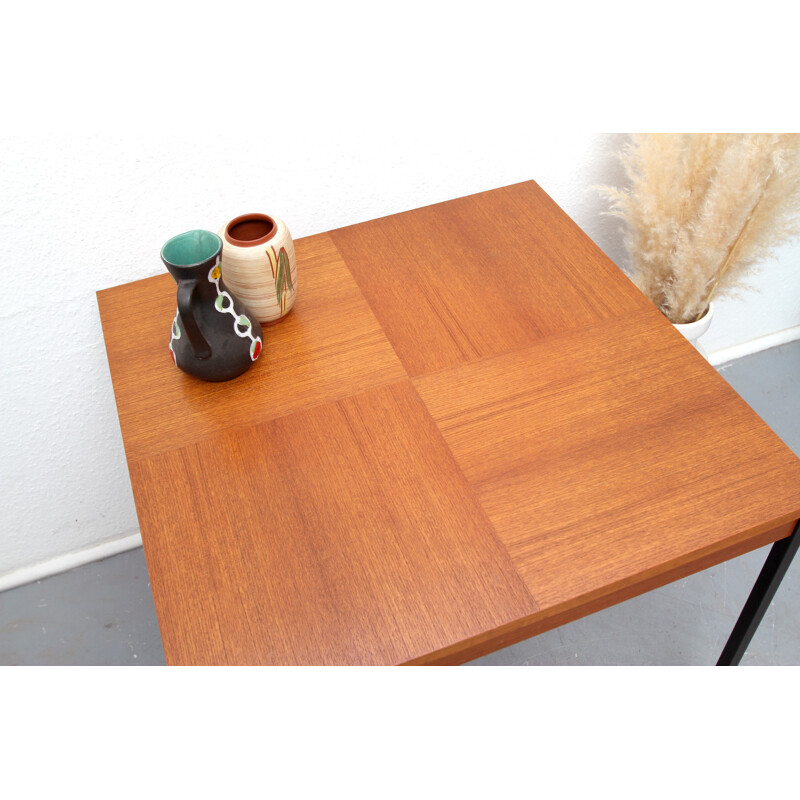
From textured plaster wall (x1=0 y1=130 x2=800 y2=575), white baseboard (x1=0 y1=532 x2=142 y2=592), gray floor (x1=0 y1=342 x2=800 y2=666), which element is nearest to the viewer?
textured plaster wall (x1=0 y1=130 x2=800 y2=575)

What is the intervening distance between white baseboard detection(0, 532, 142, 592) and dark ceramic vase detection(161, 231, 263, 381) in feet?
2.42

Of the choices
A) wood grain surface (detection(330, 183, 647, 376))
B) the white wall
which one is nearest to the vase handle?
wood grain surface (detection(330, 183, 647, 376))

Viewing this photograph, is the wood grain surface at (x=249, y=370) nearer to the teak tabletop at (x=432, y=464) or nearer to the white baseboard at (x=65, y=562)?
the teak tabletop at (x=432, y=464)

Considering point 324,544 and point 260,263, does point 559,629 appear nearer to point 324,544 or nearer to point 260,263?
point 324,544

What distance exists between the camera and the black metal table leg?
2.92 ft

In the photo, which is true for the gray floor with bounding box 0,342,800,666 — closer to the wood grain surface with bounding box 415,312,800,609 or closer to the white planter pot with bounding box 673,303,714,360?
the white planter pot with bounding box 673,303,714,360

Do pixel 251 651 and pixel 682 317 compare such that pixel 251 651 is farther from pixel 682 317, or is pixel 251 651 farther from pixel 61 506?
pixel 682 317

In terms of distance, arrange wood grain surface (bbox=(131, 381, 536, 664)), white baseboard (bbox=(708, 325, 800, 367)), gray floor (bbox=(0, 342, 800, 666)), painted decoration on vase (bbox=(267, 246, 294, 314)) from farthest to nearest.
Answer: white baseboard (bbox=(708, 325, 800, 367)) → gray floor (bbox=(0, 342, 800, 666)) → painted decoration on vase (bbox=(267, 246, 294, 314)) → wood grain surface (bbox=(131, 381, 536, 664))

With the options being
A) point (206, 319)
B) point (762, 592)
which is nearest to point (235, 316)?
point (206, 319)

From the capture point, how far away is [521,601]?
2.43 feet

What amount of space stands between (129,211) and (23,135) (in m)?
0.18

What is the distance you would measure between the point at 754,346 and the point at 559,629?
97cm

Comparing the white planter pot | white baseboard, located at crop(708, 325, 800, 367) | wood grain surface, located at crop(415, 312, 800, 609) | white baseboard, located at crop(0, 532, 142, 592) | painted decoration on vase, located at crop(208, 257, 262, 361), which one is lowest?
white baseboard, located at crop(0, 532, 142, 592)

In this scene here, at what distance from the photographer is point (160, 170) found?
113cm
